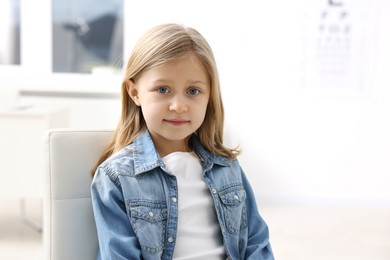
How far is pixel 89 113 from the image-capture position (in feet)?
12.5

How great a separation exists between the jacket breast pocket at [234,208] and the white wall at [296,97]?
7.91 feet

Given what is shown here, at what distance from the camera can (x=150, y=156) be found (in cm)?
119

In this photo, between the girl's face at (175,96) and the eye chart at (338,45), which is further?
the eye chart at (338,45)

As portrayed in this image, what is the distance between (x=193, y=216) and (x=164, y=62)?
0.35 meters

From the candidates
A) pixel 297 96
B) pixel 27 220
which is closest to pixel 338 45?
pixel 297 96

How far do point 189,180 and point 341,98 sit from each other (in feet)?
8.67

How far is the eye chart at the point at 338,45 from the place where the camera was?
11.8ft

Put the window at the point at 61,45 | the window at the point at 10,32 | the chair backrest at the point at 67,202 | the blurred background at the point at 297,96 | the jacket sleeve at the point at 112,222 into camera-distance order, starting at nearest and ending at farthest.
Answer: the jacket sleeve at the point at 112,222, the chair backrest at the point at 67,202, the blurred background at the point at 297,96, the window at the point at 61,45, the window at the point at 10,32

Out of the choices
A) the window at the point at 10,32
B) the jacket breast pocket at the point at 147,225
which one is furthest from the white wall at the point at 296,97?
the jacket breast pocket at the point at 147,225

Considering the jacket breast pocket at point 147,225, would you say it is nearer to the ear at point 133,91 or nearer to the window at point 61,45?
the ear at point 133,91

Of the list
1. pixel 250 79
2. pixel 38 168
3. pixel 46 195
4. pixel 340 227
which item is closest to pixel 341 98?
pixel 250 79

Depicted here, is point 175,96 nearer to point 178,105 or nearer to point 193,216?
point 178,105

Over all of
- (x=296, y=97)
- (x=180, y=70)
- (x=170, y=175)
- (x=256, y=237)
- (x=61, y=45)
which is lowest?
(x=256, y=237)

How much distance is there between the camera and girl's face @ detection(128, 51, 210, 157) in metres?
1.17
